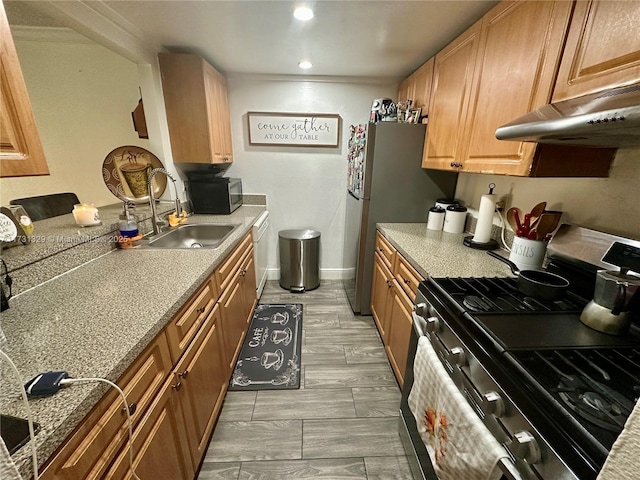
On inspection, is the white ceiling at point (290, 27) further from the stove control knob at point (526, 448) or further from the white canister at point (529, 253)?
the stove control knob at point (526, 448)

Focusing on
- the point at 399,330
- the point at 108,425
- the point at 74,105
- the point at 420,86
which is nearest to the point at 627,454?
the point at 108,425

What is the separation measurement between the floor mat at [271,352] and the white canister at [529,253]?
1.50 metres

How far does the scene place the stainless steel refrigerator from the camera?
1983 millimetres

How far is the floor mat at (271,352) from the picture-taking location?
1744 mm

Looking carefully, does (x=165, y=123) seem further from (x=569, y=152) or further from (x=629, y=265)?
(x=629, y=265)

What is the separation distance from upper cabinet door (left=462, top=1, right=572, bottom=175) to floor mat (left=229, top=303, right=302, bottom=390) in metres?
1.76

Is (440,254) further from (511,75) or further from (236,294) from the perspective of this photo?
(236,294)

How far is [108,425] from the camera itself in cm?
65

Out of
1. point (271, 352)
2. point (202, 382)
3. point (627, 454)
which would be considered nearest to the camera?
point (627, 454)

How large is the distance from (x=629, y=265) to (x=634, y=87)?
0.60 meters

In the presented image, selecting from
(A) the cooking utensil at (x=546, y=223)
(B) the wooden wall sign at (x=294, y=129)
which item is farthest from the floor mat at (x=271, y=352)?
(B) the wooden wall sign at (x=294, y=129)

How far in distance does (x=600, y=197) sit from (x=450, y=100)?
98 cm

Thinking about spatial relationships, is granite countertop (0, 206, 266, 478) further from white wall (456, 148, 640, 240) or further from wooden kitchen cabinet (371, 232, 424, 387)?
white wall (456, 148, 640, 240)

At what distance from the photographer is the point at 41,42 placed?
2.01 meters
